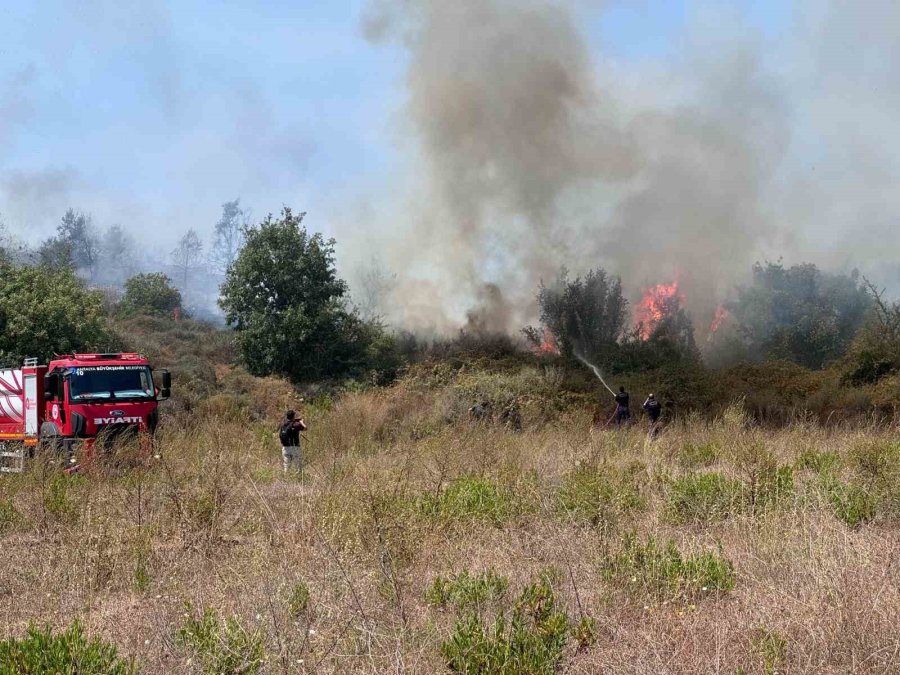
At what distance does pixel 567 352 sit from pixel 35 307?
62.3 ft

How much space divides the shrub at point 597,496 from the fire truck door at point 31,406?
13.2 meters

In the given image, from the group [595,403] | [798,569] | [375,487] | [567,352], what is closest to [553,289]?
[567,352]

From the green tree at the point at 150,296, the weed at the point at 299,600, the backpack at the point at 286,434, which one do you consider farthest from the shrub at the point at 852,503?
the green tree at the point at 150,296

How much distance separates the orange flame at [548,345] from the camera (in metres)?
31.1

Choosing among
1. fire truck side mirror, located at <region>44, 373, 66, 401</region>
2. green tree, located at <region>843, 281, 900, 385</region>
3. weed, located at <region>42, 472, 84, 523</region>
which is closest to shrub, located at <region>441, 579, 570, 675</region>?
weed, located at <region>42, 472, 84, 523</region>

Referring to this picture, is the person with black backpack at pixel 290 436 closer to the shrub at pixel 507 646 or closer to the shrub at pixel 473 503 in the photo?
the shrub at pixel 473 503

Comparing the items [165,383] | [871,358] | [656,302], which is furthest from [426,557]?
[656,302]

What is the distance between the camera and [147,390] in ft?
54.8

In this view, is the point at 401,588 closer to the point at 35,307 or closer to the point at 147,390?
the point at 147,390

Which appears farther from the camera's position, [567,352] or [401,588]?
[567,352]

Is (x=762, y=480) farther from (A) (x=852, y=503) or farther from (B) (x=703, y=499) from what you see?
(A) (x=852, y=503)

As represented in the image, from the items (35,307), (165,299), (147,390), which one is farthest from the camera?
(165,299)

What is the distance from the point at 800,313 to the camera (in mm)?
33562

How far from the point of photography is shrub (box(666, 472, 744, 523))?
8.59 metres
